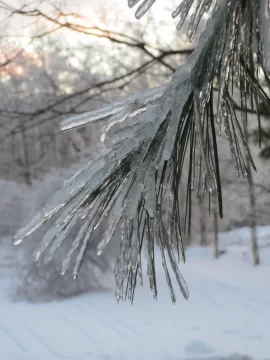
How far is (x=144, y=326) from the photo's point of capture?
546cm

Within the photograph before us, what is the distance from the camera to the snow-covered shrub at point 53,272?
23.3 feet

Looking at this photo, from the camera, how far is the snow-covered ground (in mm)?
4621

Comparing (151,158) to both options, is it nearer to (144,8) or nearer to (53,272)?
(144,8)

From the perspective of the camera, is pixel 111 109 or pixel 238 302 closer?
pixel 111 109

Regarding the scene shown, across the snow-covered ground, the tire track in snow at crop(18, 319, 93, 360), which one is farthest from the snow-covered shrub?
the tire track in snow at crop(18, 319, 93, 360)

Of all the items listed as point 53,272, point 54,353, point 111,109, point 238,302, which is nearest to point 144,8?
point 111,109

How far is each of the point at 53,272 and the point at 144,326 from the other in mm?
2210

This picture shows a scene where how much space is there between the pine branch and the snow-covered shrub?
5.72 meters

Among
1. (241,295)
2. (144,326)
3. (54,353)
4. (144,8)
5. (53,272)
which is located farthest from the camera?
(53,272)

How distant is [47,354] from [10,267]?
16.8 feet

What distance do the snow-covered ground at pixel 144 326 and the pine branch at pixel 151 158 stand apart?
3.66 meters

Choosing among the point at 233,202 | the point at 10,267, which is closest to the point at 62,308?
the point at 10,267

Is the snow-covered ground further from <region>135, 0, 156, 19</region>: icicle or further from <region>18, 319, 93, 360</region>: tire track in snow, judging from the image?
<region>135, 0, 156, 19</region>: icicle

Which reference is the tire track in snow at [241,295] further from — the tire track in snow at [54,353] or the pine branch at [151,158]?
the pine branch at [151,158]
